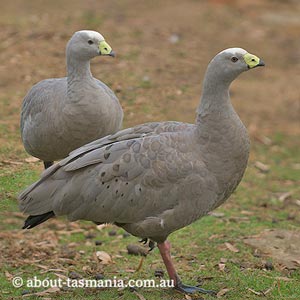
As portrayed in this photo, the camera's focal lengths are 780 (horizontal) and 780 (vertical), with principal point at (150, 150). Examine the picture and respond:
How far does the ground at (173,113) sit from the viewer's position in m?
6.82

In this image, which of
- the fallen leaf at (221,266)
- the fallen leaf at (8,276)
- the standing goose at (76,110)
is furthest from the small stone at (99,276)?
the standing goose at (76,110)

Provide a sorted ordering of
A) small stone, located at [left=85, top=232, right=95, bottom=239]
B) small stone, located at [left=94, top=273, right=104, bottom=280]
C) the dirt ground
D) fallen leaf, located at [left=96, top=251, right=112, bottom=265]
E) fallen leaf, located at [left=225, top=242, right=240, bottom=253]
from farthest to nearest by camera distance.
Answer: the dirt ground, small stone, located at [left=85, top=232, right=95, bottom=239], fallen leaf, located at [left=225, top=242, right=240, bottom=253], fallen leaf, located at [left=96, top=251, right=112, bottom=265], small stone, located at [left=94, top=273, right=104, bottom=280]

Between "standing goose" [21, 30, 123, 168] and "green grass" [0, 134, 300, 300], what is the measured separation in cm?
33

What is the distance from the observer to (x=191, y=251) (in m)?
7.53

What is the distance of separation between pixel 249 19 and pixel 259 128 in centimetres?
618

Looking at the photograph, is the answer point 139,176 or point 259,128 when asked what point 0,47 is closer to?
point 259,128

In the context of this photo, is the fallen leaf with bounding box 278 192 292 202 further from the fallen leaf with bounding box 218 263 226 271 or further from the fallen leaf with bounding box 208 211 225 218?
the fallen leaf with bounding box 218 263 226 271

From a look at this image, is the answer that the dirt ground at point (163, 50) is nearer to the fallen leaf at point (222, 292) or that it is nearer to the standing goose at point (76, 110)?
the standing goose at point (76, 110)

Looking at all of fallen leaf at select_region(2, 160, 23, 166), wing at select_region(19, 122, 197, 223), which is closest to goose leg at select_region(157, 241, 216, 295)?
wing at select_region(19, 122, 197, 223)

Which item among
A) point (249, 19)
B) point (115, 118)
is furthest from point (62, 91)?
point (249, 19)

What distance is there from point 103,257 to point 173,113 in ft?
11.7

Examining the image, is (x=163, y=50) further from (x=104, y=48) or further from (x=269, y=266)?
(x=269, y=266)

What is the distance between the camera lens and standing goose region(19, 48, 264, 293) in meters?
5.75

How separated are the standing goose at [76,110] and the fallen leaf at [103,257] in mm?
1028
